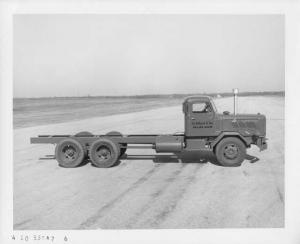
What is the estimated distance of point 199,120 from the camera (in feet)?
31.8

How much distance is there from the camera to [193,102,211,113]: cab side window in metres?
9.73

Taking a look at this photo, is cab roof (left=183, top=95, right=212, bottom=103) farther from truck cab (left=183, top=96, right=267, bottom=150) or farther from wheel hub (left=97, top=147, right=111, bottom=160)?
wheel hub (left=97, top=147, right=111, bottom=160)

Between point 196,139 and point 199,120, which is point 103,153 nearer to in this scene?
point 196,139

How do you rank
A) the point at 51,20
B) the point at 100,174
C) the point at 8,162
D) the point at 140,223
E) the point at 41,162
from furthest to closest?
the point at 41,162 < the point at 100,174 < the point at 51,20 < the point at 8,162 < the point at 140,223

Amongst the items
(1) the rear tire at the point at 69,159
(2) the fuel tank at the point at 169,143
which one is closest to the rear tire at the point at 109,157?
(1) the rear tire at the point at 69,159

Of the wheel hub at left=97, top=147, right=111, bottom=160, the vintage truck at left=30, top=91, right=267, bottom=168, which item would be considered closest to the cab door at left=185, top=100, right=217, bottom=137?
the vintage truck at left=30, top=91, right=267, bottom=168

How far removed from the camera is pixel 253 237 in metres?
6.99

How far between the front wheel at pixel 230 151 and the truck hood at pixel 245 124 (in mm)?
354

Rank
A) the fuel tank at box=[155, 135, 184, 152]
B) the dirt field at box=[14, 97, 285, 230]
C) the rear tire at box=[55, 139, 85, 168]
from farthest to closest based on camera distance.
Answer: the rear tire at box=[55, 139, 85, 168]
the fuel tank at box=[155, 135, 184, 152]
the dirt field at box=[14, 97, 285, 230]

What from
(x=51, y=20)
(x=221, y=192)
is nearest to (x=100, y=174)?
(x=221, y=192)

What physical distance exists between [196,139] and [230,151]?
3.40ft

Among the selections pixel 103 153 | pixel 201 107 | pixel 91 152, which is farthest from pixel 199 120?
pixel 91 152

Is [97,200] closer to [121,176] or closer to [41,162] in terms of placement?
[121,176]
